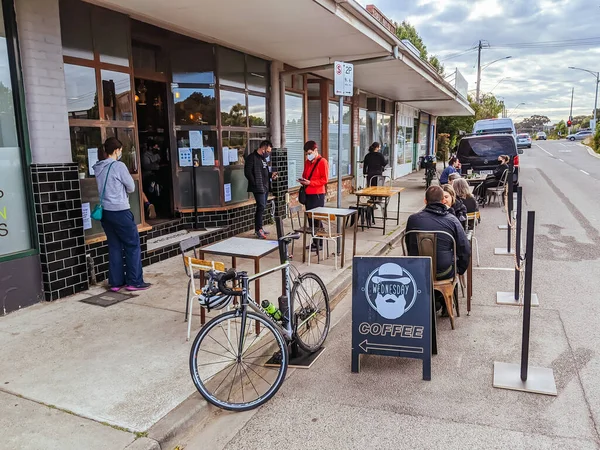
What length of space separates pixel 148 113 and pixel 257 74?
2300mm

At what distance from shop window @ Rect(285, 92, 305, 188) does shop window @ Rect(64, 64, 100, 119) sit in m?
5.45

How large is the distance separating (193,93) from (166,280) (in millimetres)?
3414

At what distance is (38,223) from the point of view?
5.07 metres

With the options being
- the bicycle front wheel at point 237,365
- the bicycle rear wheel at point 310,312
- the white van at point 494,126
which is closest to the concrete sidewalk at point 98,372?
the bicycle front wheel at point 237,365

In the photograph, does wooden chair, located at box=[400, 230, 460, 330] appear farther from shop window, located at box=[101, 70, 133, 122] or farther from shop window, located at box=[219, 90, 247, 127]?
shop window, located at box=[219, 90, 247, 127]

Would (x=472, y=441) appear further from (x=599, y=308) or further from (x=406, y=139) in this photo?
(x=406, y=139)

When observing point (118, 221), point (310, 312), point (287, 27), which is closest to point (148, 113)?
point (287, 27)

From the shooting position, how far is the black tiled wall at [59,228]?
16.6 ft

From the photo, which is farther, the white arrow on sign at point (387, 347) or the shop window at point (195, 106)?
the shop window at point (195, 106)

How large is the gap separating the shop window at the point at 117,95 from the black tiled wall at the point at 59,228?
1.19 meters

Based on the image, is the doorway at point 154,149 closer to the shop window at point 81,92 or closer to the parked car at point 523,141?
the shop window at point 81,92

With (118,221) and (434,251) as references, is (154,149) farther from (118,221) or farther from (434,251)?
(434,251)

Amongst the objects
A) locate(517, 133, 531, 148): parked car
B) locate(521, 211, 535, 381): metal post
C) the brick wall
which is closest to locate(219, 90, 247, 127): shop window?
the brick wall

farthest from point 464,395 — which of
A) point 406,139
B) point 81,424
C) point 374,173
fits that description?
point 406,139
